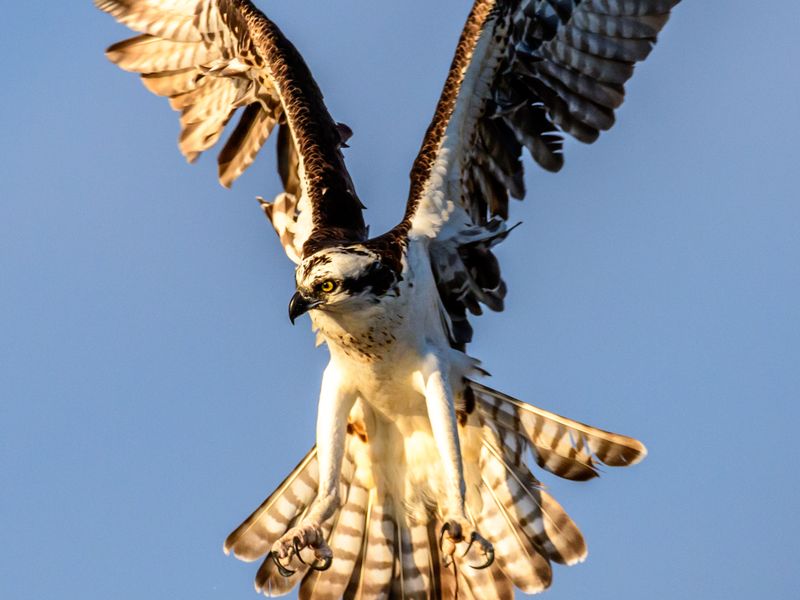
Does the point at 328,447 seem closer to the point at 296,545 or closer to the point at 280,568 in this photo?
the point at 296,545

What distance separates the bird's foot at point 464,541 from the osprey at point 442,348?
0.01 m

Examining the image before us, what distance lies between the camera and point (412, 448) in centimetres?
989

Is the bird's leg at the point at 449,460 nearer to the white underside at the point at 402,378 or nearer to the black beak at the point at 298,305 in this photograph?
the white underside at the point at 402,378

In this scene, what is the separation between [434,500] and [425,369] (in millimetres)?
1168

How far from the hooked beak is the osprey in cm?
16

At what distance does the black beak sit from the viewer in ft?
28.2

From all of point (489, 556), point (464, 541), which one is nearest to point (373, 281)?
point (464, 541)

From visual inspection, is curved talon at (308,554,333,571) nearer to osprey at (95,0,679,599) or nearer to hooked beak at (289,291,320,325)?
osprey at (95,0,679,599)

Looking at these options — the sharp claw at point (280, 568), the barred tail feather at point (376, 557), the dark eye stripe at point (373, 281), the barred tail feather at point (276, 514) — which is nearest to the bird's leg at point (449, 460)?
the dark eye stripe at point (373, 281)

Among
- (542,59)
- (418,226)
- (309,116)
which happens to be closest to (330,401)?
(418,226)

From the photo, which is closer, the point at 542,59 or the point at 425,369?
the point at 425,369

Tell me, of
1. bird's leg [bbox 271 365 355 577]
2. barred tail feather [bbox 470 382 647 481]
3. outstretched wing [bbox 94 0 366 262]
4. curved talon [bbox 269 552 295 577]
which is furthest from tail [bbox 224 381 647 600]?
outstretched wing [bbox 94 0 366 262]

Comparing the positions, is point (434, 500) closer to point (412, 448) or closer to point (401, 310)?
point (412, 448)

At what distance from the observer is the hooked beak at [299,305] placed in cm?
859
